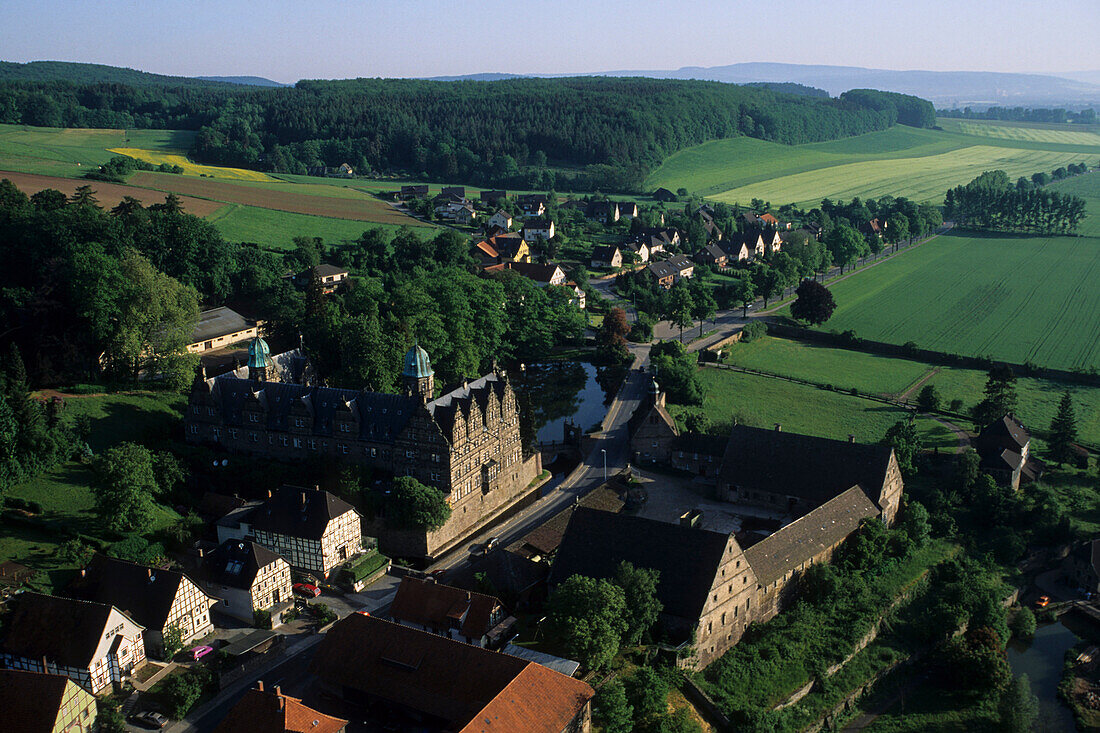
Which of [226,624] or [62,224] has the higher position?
[62,224]

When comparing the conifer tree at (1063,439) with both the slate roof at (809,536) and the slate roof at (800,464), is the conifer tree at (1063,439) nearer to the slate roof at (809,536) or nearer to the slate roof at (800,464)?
the slate roof at (800,464)

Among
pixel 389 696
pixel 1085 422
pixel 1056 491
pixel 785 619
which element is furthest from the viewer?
pixel 1085 422

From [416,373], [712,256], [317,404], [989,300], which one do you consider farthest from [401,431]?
[712,256]

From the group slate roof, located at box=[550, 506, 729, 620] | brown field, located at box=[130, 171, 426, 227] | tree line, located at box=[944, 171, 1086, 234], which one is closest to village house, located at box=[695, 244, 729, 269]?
brown field, located at box=[130, 171, 426, 227]

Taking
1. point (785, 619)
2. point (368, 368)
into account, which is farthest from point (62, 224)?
point (785, 619)

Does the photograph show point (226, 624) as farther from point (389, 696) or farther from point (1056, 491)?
point (1056, 491)

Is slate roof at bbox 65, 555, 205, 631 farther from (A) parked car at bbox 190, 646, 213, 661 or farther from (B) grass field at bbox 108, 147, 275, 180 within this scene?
(B) grass field at bbox 108, 147, 275, 180
